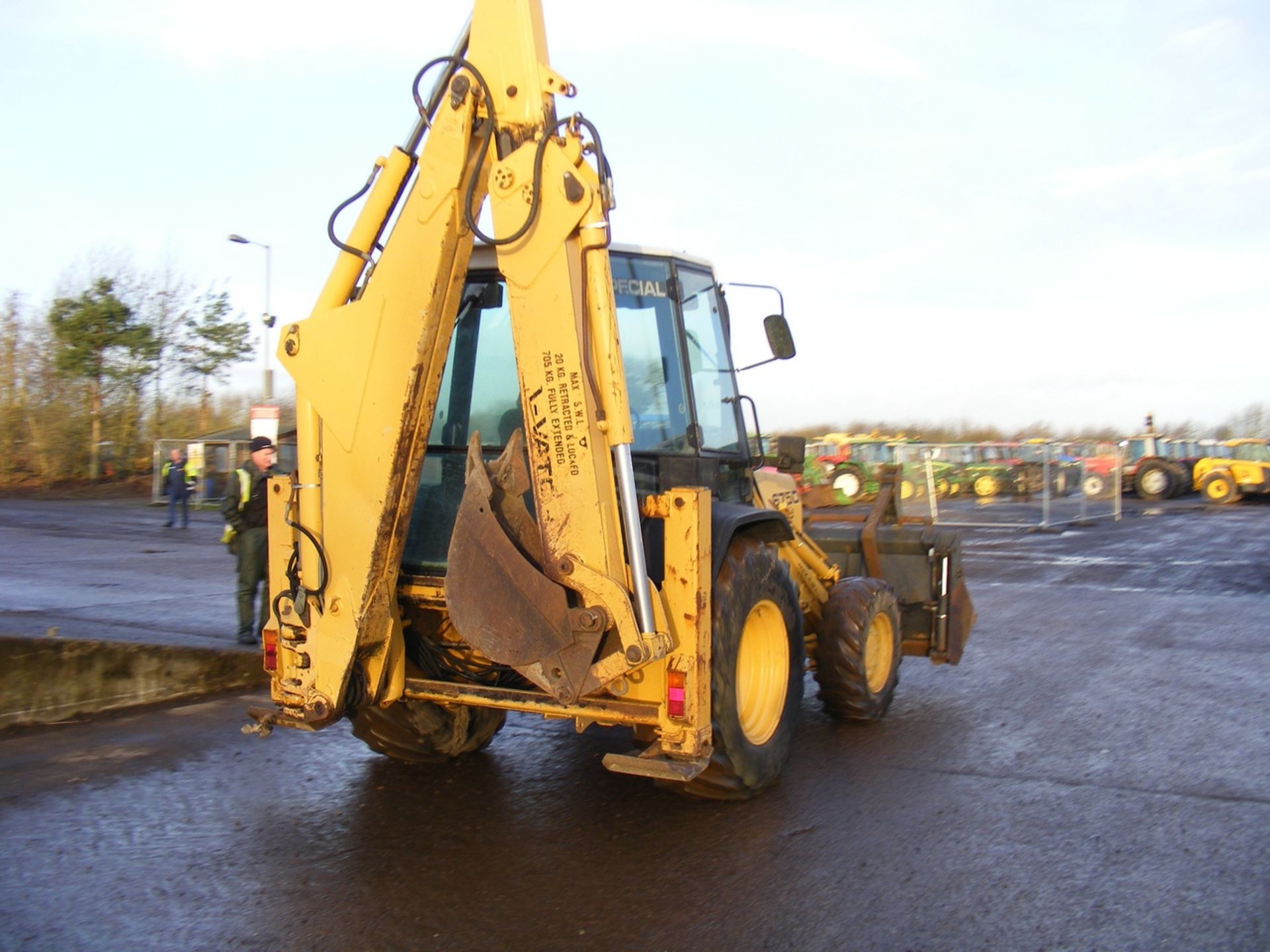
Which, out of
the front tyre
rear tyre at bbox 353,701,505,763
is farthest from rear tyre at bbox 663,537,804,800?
the front tyre

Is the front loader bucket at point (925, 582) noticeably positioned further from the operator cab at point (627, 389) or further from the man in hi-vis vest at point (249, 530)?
the man in hi-vis vest at point (249, 530)

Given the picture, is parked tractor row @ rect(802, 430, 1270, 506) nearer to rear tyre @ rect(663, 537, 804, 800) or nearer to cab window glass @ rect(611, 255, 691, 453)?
rear tyre @ rect(663, 537, 804, 800)

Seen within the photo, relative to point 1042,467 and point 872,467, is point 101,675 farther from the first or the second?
point 872,467

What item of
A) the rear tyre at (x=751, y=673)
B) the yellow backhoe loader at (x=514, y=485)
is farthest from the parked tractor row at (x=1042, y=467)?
the yellow backhoe loader at (x=514, y=485)

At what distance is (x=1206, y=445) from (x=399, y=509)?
42.7m

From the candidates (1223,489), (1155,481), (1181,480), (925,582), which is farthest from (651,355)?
(1181,480)

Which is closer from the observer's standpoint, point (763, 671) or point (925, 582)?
point (763, 671)

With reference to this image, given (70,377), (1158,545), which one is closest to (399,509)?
(1158,545)

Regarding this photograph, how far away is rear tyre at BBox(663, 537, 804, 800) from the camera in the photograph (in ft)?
16.0

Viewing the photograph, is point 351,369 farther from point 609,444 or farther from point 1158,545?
point 1158,545

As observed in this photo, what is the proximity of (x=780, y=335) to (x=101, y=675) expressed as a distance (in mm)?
4924

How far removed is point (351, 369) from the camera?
4844 mm

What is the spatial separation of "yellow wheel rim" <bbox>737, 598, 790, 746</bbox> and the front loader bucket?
2.39 m

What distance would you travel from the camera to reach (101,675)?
732cm
